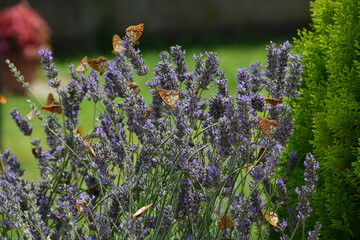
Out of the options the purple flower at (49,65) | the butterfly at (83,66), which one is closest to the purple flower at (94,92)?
the purple flower at (49,65)

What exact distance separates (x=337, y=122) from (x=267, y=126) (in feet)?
1.89

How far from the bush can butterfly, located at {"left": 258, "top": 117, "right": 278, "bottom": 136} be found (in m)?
0.51

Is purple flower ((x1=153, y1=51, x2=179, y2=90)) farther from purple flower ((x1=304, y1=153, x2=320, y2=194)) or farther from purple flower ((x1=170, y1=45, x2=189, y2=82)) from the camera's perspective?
purple flower ((x1=304, y1=153, x2=320, y2=194))

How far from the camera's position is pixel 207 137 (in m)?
2.72

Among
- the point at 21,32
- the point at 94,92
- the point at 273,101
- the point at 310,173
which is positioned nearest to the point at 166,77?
the point at 94,92

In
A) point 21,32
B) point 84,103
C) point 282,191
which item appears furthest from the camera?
point 21,32

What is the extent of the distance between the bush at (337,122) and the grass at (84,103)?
9.39 feet

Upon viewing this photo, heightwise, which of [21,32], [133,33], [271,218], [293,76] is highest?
[133,33]

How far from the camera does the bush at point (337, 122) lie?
2.80m

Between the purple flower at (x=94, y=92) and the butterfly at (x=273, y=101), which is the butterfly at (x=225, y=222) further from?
the purple flower at (x=94, y=92)

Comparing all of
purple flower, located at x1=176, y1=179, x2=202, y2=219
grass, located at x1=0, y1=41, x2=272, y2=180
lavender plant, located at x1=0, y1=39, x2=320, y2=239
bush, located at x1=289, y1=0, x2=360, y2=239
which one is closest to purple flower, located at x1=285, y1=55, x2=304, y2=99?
lavender plant, located at x1=0, y1=39, x2=320, y2=239

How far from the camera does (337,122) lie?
9.18ft

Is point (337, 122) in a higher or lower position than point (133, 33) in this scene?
lower

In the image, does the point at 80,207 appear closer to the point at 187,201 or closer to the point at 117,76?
the point at 187,201
